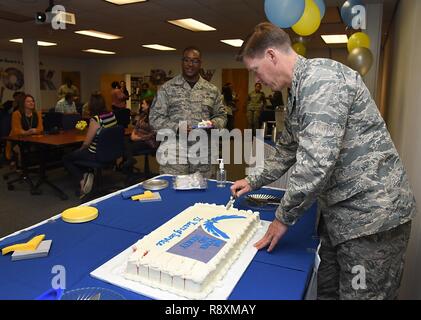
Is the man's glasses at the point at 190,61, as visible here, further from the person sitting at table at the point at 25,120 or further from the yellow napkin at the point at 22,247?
the person sitting at table at the point at 25,120

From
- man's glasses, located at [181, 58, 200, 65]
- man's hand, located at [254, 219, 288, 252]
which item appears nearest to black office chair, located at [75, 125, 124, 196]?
man's glasses, located at [181, 58, 200, 65]

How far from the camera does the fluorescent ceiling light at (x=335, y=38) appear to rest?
24.2 feet

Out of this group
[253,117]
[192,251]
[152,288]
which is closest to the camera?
[152,288]

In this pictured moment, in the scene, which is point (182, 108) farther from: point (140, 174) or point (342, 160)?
point (140, 174)

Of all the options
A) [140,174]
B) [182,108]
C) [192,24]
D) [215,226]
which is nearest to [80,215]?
[215,226]

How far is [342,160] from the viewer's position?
3.89ft

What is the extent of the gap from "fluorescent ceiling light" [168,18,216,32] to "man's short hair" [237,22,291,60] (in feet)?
16.5

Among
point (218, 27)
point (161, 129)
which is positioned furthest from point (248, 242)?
point (218, 27)

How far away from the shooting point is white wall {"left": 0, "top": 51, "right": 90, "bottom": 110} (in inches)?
406

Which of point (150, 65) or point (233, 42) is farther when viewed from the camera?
point (150, 65)

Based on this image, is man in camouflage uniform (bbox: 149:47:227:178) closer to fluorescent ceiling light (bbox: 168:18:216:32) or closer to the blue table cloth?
the blue table cloth

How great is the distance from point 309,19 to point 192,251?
97.5 inches

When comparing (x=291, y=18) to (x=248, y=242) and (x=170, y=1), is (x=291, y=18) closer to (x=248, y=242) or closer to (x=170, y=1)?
(x=248, y=242)

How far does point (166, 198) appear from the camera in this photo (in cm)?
167
